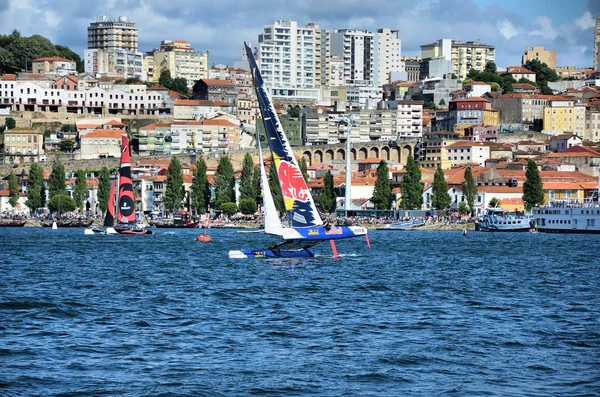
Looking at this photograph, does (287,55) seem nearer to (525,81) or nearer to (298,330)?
(525,81)

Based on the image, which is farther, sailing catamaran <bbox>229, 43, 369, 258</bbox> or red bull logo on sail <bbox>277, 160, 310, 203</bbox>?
red bull logo on sail <bbox>277, 160, 310, 203</bbox>

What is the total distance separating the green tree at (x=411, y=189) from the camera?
99062 millimetres

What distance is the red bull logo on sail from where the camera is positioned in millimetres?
38750

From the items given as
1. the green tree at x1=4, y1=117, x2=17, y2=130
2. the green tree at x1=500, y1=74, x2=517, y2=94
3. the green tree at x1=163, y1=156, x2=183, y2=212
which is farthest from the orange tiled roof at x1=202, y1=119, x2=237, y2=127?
the green tree at x1=500, y1=74, x2=517, y2=94

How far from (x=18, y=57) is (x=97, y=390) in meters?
153

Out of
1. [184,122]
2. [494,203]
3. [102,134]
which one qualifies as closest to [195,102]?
[184,122]

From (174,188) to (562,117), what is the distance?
6296cm

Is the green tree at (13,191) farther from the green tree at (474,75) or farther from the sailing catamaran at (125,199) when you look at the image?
→ the green tree at (474,75)

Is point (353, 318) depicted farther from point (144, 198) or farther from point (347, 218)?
point (144, 198)

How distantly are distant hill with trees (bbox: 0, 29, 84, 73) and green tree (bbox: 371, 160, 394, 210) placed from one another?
74.5 meters

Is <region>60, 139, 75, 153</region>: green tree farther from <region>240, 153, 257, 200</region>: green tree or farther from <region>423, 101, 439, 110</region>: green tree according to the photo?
<region>423, 101, 439, 110</region>: green tree

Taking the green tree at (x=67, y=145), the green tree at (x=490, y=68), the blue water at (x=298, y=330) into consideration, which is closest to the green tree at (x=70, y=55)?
the green tree at (x=67, y=145)

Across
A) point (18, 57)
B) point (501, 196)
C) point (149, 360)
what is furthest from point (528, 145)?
point (149, 360)

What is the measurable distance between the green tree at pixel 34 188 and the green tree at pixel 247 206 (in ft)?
61.4
